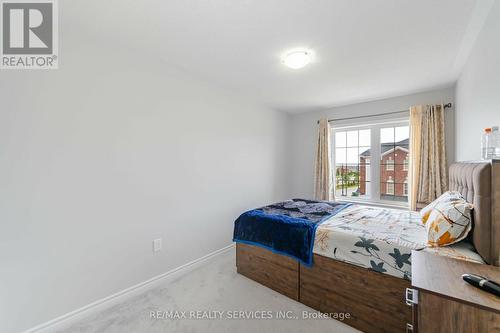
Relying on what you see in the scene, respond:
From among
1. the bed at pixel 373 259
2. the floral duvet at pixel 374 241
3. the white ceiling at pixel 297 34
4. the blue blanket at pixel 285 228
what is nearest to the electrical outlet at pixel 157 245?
the blue blanket at pixel 285 228

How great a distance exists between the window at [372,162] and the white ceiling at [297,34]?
99 centimetres

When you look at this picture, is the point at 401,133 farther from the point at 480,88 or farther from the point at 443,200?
the point at 443,200

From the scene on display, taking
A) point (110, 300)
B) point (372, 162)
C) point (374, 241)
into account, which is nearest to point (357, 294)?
point (374, 241)

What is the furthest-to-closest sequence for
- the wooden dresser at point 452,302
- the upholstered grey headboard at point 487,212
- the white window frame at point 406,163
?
the white window frame at point 406,163 → the upholstered grey headboard at point 487,212 → the wooden dresser at point 452,302

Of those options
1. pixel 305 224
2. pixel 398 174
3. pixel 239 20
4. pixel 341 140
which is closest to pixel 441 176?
pixel 398 174

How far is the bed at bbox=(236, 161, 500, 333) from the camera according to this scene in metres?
1.19

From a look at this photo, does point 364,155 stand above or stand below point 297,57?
below

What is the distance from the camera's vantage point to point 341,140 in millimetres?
4055

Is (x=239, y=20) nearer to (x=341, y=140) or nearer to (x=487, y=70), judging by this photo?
(x=487, y=70)

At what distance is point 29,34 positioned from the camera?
5.24 ft

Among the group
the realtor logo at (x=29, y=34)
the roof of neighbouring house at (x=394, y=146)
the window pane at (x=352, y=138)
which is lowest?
the roof of neighbouring house at (x=394, y=146)

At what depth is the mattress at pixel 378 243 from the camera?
1.44m

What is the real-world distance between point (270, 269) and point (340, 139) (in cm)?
297

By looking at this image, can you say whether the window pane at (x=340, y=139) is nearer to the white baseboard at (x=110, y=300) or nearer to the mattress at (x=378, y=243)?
the mattress at (x=378, y=243)
